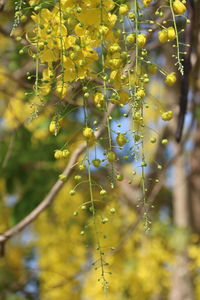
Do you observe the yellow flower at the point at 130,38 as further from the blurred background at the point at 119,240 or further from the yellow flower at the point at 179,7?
the blurred background at the point at 119,240

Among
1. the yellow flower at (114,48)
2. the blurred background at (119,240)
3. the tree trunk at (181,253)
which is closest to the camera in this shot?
the yellow flower at (114,48)

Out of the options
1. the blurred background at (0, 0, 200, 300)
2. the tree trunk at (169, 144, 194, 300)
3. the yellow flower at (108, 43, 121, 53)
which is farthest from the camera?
the tree trunk at (169, 144, 194, 300)

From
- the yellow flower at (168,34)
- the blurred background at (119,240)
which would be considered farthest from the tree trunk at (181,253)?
the yellow flower at (168,34)

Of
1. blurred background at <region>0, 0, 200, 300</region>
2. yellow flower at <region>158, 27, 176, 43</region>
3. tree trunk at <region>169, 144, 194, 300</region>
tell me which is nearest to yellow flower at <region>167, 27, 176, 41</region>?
yellow flower at <region>158, 27, 176, 43</region>

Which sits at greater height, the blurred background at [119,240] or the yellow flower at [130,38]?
the yellow flower at [130,38]

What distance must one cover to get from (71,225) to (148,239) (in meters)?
0.59

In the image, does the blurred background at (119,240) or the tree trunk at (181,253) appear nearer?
the blurred background at (119,240)

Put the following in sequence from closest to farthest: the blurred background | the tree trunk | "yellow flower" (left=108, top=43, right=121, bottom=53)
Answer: "yellow flower" (left=108, top=43, right=121, bottom=53) → the blurred background → the tree trunk

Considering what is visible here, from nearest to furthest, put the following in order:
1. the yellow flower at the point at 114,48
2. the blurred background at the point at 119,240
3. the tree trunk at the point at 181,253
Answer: the yellow flower at the point at 114,48 → the blurred background at the point at 119,240 → the tree trunk at the point at 181,253

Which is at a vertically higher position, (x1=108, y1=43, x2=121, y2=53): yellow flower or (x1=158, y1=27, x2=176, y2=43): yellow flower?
(x1=158, y1=27, x2=176, y2=43): yellow flower

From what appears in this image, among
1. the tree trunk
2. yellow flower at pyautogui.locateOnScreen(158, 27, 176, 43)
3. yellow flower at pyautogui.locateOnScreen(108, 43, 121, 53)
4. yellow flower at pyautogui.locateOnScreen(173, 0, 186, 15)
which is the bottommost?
the tree trunk

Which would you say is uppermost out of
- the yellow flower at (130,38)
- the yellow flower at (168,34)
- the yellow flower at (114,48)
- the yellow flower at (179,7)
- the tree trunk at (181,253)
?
the yellow flower at (179,7)

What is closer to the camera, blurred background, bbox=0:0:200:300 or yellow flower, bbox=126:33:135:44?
yellow flower, bbox=126:33:135:44

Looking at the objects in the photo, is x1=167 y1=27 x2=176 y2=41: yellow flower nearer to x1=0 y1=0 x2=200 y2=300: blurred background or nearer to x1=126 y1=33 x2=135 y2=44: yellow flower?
x1=126 y1=33 x2=135 y2=44: yellow flower
